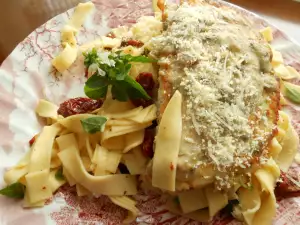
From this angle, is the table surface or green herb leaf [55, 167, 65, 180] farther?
the table surface

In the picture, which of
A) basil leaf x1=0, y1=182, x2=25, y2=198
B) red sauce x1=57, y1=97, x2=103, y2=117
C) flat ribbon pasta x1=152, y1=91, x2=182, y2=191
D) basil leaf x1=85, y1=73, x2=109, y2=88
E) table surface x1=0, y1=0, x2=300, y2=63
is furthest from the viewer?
table surface x1=0, y1=0, x2=300, y2=63

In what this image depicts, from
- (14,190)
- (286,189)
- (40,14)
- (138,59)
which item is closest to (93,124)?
(138,59)

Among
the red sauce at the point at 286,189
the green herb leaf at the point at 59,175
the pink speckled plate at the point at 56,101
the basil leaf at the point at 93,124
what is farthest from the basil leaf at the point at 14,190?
the red sauce at the point at 286,189

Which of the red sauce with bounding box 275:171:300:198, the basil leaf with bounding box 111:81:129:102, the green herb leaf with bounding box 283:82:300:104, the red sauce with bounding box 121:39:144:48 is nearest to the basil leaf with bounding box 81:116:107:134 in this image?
the basil leaf with bounding box 111:81:129:102

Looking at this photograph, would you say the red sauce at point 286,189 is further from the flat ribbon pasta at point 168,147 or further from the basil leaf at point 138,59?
the basil leaf at point 138,59

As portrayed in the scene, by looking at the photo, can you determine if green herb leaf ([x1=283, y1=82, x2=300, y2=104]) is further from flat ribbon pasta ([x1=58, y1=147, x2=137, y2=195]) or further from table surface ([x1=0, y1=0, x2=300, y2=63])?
flat ribbon pasta ([x1=58, y1=147, x2=137, y2=195])

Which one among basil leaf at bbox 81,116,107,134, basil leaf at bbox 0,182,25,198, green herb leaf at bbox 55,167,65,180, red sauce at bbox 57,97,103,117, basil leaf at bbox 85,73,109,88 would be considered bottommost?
green herb leaf at bbox 55,167,65,180

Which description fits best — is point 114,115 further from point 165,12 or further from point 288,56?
point 288,56
